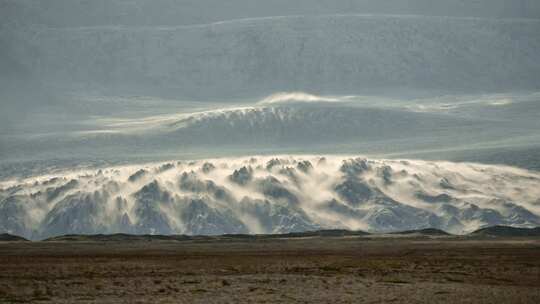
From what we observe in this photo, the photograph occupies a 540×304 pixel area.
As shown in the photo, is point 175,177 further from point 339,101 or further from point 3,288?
point 3,288

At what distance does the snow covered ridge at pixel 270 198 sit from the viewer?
532ft

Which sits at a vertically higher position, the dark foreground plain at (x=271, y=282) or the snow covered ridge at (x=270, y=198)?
the snow covered ridge at (x=270, y=198)

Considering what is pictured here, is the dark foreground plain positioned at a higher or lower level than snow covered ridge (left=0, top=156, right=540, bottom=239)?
lower

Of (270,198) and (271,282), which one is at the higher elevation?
(270,198)

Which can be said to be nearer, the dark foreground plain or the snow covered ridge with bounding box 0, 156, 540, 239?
the dark foreground plain

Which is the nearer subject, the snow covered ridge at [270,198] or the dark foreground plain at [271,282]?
the dark foreground plain at [271,282]

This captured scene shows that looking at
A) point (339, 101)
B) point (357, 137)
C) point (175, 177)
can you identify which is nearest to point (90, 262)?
point (175, 177)

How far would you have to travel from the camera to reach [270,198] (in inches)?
6836

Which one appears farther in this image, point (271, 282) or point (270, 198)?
point (270, 198)

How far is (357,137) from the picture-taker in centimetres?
18200

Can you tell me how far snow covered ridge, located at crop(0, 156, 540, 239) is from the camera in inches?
6383

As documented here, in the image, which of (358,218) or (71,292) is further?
(358,218)

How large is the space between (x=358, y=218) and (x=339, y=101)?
3362 cm

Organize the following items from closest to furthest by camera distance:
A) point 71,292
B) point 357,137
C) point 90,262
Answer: point 71,292
point 90,262
point 357,137
